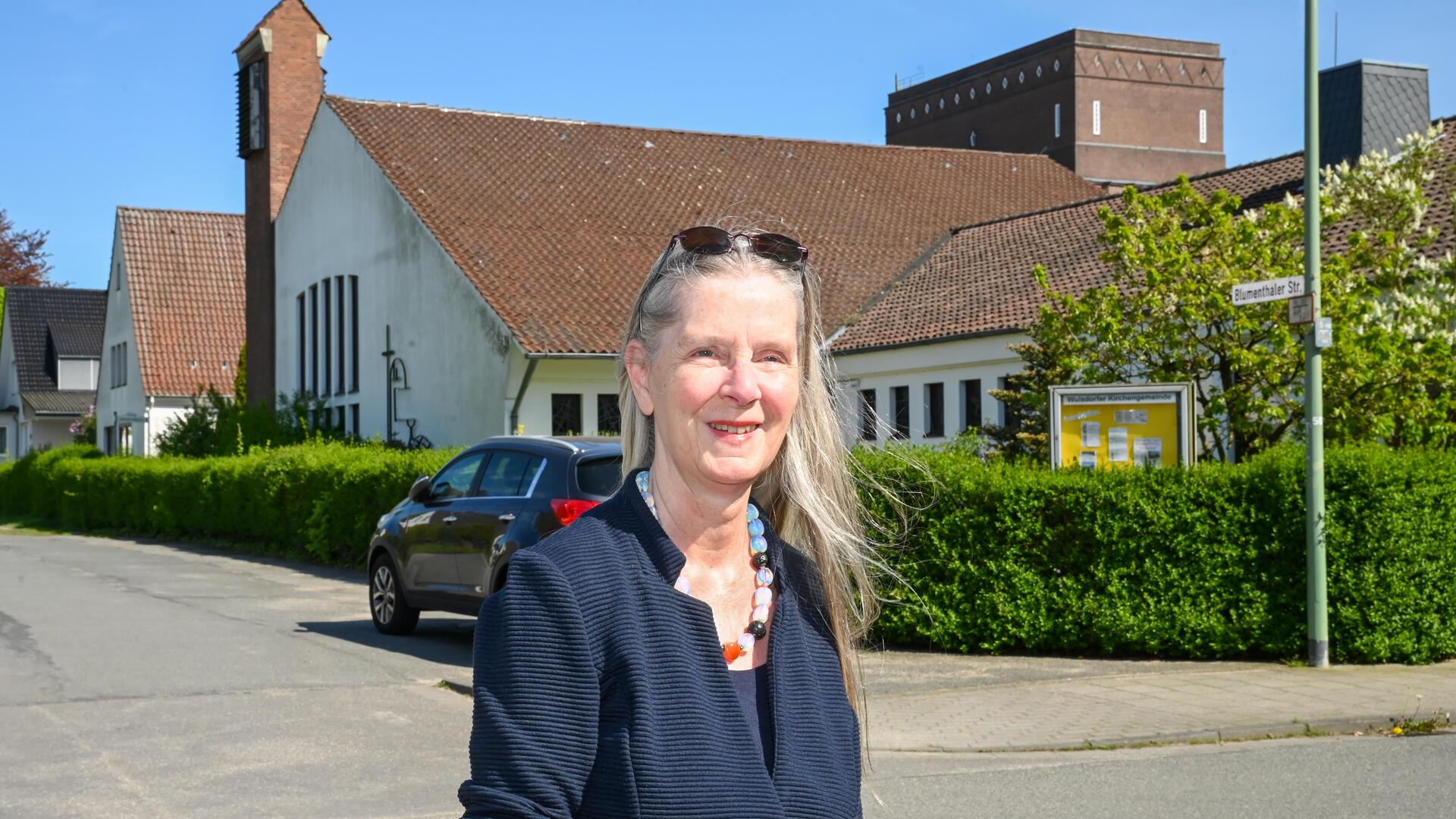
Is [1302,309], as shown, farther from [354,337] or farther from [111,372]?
[111,372]

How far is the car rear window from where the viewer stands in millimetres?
12984

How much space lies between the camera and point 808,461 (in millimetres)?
2777

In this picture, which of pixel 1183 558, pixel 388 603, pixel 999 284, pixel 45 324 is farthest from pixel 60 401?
pixel 1183 558

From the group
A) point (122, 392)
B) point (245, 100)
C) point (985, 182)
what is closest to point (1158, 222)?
point (985, 182)

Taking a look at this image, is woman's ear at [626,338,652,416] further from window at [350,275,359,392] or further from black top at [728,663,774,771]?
window at [350,275,359,392]

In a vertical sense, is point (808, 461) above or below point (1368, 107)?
below

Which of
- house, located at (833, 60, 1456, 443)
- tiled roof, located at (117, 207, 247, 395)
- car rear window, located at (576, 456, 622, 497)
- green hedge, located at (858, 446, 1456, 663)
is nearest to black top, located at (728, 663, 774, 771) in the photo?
car rear window, located at (576, 456, 622, 497)

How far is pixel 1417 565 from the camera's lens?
1323 centimetres

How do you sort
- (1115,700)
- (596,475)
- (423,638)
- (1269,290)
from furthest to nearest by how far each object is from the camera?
(423,638) → (1269,290) → (596,475) → (1115,700)

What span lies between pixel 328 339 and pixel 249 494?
437 inches

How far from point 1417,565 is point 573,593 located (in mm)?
12581

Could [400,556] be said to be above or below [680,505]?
below

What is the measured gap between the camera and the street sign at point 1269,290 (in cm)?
1326

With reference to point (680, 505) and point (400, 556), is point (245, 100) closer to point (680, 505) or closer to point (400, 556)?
point (400, 556)
